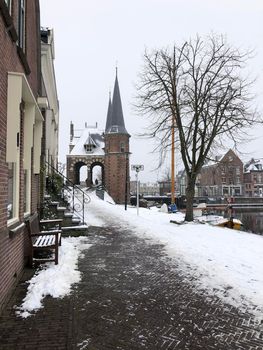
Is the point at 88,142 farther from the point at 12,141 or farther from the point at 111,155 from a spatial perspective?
the point at 12,141

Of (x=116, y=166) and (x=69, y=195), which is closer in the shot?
(x=69, y=195)

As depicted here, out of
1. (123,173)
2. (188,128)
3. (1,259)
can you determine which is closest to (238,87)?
(188,128)

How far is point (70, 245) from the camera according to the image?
34.9ft

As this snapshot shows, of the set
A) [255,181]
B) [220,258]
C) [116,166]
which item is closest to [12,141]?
[220,258]

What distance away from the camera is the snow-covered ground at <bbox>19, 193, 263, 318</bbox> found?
19.6 feet

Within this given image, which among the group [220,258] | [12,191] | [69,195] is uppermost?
[12,191]

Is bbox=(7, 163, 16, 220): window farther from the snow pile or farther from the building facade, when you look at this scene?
the snow pile

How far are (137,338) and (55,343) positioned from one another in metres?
0.97

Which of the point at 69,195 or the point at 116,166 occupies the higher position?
the point at 116,166

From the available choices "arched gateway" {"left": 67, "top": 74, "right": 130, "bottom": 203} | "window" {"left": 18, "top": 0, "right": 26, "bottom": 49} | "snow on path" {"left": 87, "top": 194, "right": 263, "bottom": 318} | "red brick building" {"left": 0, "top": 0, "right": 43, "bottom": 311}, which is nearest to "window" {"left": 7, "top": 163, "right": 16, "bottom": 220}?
"red brick building" {"left": 0, "top": 0, "right": 43, "bottom": 311}

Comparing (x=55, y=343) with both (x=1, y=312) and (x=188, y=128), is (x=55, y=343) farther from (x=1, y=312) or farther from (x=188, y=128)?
(x=188, y=128)

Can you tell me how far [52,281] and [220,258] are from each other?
425 cm

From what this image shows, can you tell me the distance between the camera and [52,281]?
6.56 m

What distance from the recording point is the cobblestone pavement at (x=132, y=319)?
4242 mm
